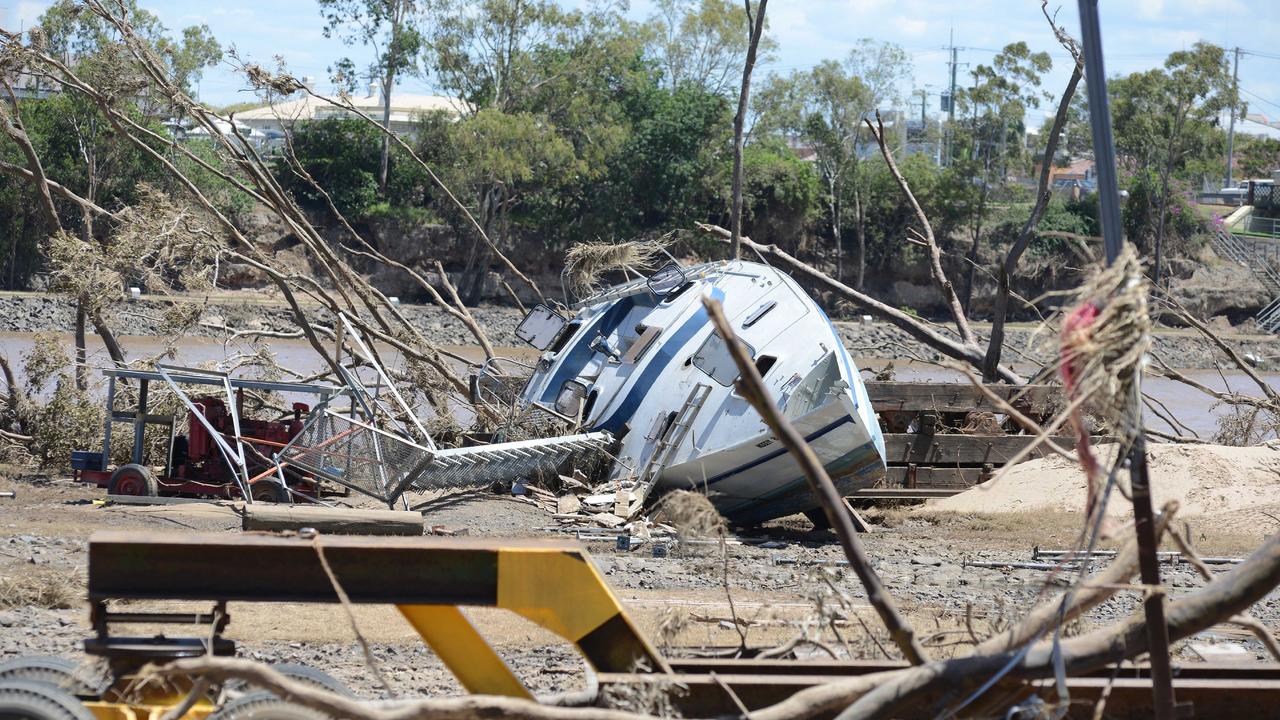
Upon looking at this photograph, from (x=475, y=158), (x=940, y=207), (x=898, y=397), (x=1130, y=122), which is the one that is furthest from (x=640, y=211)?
(x=898, y=397)

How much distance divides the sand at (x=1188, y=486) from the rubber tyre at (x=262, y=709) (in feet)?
34.1

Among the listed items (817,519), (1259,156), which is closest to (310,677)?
(817,519)

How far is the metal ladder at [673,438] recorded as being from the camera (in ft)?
45.7

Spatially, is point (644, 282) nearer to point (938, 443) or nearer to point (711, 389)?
point (711, 389)

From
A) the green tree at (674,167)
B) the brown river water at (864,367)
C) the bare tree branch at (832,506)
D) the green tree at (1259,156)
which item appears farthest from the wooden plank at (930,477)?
the green tree at (1259,156)

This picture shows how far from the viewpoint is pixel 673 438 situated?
46.4 feet

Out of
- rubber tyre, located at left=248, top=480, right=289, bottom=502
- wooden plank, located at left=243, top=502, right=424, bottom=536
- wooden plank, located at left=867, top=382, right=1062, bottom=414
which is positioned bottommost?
rubber tyre, located at left=248, top=480, right=289, bottom=502

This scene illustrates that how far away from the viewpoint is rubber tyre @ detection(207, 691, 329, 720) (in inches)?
177

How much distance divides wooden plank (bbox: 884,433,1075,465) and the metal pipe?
37.6 feet

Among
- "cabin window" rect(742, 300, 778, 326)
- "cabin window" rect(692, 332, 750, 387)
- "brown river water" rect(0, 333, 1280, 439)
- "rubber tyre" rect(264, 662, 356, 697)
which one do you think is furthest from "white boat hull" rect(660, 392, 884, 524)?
"brown river water" rect(0, 333, 1280, 439)

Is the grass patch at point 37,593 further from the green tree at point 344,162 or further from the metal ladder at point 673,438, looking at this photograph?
the green tree at point 344,162

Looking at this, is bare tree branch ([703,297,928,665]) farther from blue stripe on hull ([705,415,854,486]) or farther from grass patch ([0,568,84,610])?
blue stripe on hull ([705,415,854,486])

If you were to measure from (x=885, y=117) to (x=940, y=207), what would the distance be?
30.6 ft

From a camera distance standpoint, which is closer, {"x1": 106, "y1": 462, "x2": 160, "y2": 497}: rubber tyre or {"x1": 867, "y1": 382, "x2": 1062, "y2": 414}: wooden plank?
{"x1": 106, "y1": 462, "x2": 160, "y2": 497}: rubber tyre
